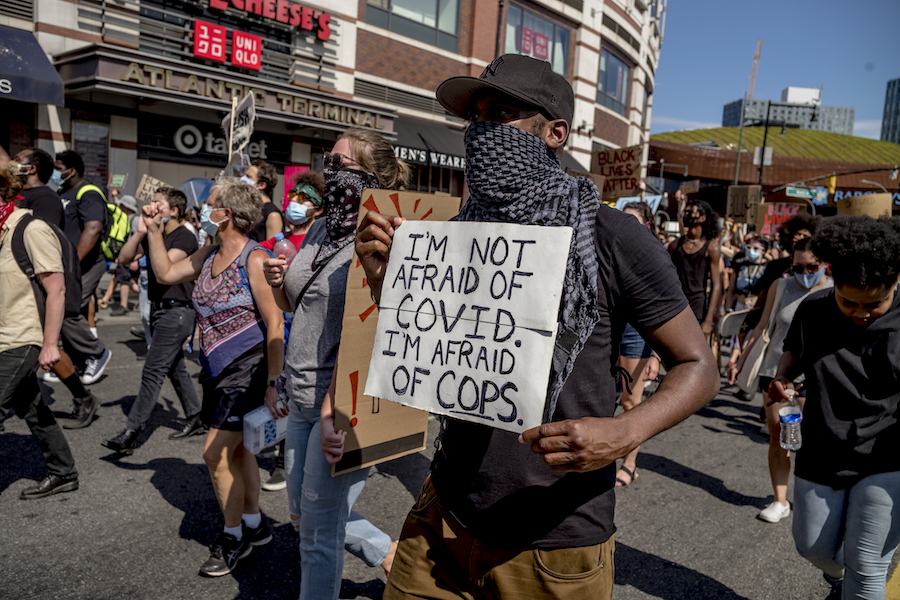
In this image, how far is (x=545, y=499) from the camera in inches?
62.8

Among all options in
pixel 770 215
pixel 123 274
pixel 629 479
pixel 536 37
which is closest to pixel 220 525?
pixel 629 479

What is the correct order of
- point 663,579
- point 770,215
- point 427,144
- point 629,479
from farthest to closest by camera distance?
point 770,215, point 427,144, point 629,479, point 663,579

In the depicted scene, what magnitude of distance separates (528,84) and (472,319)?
622 millimetres

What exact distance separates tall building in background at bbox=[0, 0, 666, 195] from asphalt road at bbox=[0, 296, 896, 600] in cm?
541

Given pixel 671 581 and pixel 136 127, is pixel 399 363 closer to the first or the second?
pixel 671 581

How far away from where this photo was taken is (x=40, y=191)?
5.65 m

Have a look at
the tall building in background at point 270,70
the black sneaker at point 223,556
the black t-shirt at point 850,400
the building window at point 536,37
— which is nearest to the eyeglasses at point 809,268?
the black t-shirt at point 850,400

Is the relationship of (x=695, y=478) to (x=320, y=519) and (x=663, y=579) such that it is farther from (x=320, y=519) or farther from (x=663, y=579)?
(x=320, y=519)

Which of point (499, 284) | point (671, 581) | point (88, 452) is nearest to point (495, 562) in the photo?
point (499, 284)

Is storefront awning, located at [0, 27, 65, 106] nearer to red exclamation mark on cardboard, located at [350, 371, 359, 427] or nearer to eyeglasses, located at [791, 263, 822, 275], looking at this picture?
red exclamation mark on cardboard, located at [350, 371, 359, 427]

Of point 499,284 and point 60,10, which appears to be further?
point 60,10

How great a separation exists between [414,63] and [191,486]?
666 inches

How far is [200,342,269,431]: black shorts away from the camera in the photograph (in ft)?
10.9

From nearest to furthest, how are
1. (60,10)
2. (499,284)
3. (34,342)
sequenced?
(499,284) < (34,342) < (60,10)
